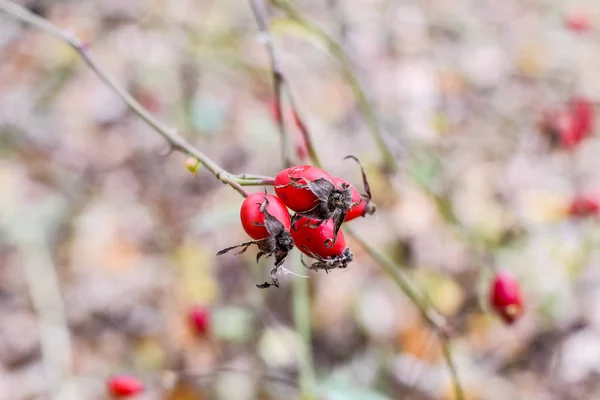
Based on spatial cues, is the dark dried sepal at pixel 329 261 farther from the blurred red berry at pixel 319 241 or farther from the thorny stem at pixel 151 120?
the thorny stem at pixel 151 120

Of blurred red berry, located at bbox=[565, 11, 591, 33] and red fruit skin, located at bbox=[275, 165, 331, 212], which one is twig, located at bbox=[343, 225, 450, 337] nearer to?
red fruit skin, located at bbox=[275, 165, 331, 212]

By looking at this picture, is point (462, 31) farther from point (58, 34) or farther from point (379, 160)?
point (58, 34)

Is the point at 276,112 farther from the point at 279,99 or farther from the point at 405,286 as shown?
the point at 405,286

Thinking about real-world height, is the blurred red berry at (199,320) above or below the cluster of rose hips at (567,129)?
below

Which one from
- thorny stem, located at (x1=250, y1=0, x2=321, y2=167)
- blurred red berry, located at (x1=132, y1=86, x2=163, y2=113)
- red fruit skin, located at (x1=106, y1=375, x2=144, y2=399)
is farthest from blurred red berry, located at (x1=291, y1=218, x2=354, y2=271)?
blurred red berry, located at (x1=132, y1=86, x2=163, y2=113)

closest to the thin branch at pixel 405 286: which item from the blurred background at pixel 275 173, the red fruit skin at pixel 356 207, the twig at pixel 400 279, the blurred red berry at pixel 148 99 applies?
the twig at pixel 400 279

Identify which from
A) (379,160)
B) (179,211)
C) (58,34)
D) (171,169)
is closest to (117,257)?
(179,211)
